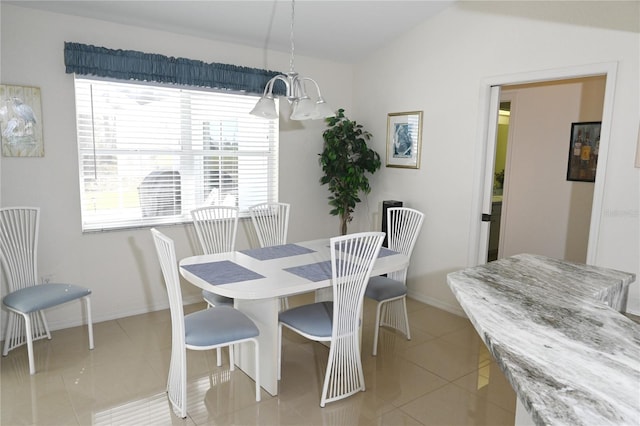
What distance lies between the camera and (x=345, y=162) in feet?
14.9

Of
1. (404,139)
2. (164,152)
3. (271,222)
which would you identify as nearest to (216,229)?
(271,222)

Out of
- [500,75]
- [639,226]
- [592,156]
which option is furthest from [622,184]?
[592,156]

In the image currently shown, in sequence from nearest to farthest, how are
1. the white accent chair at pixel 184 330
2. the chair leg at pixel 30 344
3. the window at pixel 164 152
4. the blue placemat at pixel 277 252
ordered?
the white accent chair at pixel 184 330 < the chair leg at pixel 30 344 < the blue placemat at pixel 277 252 < the window at pixel 164 152

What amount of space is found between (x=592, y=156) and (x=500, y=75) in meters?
1.58

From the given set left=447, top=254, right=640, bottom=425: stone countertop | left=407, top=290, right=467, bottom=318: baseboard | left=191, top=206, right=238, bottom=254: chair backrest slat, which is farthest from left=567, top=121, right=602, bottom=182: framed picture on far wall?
left=191, top=206, right=238, bottom=254: chair backrest slat

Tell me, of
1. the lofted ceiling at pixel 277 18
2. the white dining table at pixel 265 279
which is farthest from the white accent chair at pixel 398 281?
the lofted ceiling at pixel 277 18

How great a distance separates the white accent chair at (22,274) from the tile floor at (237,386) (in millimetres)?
167

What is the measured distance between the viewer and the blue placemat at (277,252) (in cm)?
305

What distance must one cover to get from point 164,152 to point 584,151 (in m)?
4.06

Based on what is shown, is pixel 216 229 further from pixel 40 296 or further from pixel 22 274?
pixel 22 274

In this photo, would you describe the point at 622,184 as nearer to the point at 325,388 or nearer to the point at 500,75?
the point at 500,75

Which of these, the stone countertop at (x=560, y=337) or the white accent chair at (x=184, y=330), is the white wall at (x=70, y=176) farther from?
the stone countertop at (x=560, y=337)

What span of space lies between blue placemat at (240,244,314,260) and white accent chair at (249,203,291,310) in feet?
1.53

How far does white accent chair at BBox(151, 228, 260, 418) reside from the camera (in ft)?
7.56
